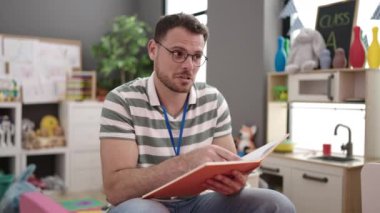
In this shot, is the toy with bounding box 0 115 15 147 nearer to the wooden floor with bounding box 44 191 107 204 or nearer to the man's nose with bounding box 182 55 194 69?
the wooden floor with bounding box 44 191 107 204

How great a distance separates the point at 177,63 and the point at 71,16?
3.43 meters

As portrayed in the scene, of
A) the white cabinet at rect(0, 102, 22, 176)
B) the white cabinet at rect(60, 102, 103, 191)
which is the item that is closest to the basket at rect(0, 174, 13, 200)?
the white cabinet at rect(0, 102, 22, 176)

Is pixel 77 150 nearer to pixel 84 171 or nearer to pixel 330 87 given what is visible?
pixel 84 171

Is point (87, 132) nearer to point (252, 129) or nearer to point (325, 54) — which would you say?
point (252, 129)

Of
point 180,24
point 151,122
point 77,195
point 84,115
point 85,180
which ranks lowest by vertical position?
point 77,195

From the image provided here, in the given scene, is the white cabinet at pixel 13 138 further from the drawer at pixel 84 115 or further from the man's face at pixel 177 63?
the man's face at pixel 177 63

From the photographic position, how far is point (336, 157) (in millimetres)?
2789

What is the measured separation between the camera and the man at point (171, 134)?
1.26 metres

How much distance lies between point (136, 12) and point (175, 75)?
373 centimetres

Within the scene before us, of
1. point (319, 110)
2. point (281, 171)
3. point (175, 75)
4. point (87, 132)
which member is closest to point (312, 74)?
point (319, 110)

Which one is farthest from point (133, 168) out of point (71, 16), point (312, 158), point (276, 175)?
point (71, 16)

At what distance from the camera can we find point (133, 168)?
133cm

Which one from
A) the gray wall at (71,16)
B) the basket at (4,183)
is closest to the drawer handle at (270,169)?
the basket at (4,183)

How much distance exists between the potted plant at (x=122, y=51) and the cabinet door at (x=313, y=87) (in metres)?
1.98
